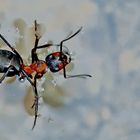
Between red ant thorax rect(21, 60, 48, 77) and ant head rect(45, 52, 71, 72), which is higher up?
ant head rect(45, 52, 71, 72)

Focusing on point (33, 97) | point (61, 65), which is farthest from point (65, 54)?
point (33, 97)

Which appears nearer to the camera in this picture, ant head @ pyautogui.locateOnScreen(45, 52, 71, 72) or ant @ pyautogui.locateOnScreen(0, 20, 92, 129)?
ant @ pyautogui.locateOnScreen(0, 20, 92, 129)

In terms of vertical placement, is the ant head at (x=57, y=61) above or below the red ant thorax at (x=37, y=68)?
above

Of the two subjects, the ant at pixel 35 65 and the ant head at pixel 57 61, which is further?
the ant head at pixel 57 61

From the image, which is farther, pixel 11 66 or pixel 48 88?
pixel 48 88

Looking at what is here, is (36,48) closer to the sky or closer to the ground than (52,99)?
closer to the sky

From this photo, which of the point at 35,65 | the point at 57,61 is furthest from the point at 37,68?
the point at 57,61

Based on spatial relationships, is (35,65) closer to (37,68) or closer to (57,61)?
(37,68)

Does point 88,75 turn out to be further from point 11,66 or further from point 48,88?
point 11,66

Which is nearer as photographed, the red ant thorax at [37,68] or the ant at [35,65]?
the ant at [35,65]
